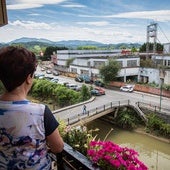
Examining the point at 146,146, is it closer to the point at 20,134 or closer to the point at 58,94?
the point at 58,94

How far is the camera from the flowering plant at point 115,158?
200 centimetres

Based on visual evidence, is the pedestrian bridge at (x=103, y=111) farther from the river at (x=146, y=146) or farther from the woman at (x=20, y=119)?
the woman at (x=20, y=119)

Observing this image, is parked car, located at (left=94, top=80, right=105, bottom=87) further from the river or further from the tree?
the river

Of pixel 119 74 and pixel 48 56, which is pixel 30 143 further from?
pixel 48 56

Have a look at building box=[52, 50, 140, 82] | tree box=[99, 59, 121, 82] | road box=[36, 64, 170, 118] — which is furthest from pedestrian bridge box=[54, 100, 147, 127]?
building box=[52, 50, 140, 82]

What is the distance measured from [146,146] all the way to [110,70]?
12.9 meters

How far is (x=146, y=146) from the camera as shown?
15.8 meters

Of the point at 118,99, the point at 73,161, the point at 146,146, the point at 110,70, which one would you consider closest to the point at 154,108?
the point at 146,146

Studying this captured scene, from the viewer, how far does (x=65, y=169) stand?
2.12m

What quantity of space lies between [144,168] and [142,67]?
1098 inches

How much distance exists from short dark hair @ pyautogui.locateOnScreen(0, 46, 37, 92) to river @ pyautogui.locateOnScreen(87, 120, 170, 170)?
12254 mm

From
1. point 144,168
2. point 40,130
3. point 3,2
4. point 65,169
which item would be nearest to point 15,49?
point 40,130

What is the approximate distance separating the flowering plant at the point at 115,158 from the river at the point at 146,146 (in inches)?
444

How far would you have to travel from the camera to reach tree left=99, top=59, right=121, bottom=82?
2741cm
